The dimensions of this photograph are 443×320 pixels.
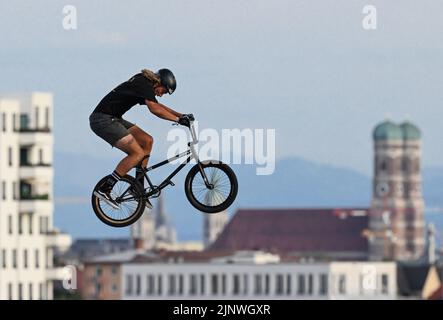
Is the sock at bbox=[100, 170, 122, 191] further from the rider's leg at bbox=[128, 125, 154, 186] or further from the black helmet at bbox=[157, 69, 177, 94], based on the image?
the black helmet at bbox=[157, 69, 177, 94]

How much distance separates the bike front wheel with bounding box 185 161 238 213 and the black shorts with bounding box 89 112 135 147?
151cm

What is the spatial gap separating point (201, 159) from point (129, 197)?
1237 mm

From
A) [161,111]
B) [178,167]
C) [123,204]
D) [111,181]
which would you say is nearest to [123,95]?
[161,111]

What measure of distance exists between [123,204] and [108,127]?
186cm

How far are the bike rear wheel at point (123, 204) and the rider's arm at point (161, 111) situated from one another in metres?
1.31

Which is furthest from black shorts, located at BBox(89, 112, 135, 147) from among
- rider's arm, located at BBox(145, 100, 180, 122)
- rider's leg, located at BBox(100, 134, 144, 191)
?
rider's arm, located at BBox(145, 100, 180, 122)

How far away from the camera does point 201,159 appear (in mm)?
33438

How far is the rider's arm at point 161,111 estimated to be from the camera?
3225 cm

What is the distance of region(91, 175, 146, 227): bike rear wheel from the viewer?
32.9 metres

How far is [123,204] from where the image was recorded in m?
33.6

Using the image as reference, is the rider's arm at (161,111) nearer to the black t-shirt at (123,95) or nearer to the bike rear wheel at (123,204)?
the black t-shirt at (123,95)
